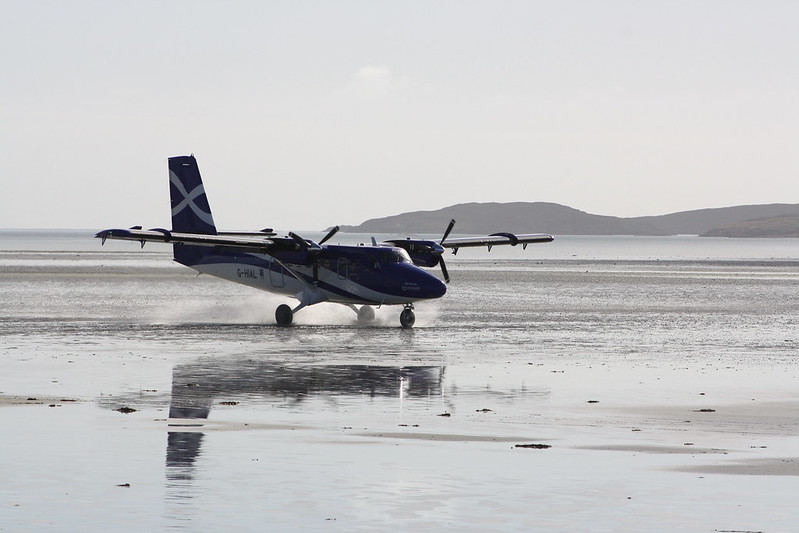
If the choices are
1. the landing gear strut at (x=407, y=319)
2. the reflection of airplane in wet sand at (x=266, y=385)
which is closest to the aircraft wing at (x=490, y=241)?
the landing gear strut at (x=407, y=319)

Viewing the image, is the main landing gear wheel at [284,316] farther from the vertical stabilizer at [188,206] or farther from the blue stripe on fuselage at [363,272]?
the vertical stabilizer at [188,206]

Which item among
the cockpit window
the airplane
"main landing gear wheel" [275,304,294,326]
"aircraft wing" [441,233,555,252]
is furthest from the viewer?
"aircraft wing" [441,233,555,252]

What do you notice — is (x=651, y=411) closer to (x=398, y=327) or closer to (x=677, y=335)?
(x=677, y=335)

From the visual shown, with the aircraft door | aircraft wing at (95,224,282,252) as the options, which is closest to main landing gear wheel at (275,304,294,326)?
the aircraft door

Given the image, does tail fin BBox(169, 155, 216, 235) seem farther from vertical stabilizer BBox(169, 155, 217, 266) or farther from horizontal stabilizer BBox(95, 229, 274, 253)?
horizontal stabilizer BBox(95, 229, 274, 253)

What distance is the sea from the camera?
12008mm

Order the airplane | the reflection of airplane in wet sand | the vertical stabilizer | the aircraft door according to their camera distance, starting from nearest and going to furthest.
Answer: the reflection of airplane in wet sand → the airplane → the aircraft door → the vertical stabilizer

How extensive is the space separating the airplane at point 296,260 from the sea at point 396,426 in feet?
4.20

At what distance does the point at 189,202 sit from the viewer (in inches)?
1778

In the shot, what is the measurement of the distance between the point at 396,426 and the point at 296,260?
2360cm

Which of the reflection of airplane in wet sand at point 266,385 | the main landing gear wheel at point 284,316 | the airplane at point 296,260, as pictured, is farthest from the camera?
the main landing gear wheel at point 284,316

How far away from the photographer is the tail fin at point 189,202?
45.0 meters

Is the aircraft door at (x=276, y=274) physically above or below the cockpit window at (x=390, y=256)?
below

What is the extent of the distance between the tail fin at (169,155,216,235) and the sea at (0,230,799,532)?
588 centimetres
